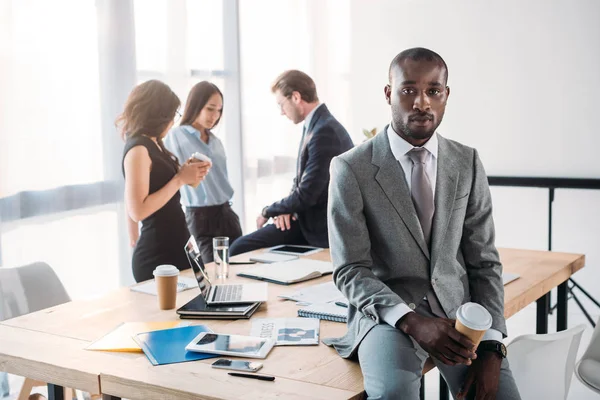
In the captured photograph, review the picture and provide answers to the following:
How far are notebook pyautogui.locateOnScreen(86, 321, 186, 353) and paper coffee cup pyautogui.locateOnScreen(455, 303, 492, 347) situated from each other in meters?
0.78

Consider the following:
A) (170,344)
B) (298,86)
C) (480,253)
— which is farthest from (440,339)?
(298,86)

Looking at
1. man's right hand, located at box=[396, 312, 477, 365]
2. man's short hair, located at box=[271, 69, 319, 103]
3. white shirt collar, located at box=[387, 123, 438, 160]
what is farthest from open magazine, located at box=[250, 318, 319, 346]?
man's short hair, located at box=[271, 69, 319, 103]

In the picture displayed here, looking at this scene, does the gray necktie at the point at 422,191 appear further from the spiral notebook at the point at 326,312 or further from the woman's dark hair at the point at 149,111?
the woman's dark hair at the point at 149,111

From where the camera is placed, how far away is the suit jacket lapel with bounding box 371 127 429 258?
1.74 metres

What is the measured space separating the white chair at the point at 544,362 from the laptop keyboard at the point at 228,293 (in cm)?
79

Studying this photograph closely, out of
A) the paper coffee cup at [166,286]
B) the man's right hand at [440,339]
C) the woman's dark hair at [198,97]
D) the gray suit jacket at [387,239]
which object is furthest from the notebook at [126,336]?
the woman's dark hair at [198,97]

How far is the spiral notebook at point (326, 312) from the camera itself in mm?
1957

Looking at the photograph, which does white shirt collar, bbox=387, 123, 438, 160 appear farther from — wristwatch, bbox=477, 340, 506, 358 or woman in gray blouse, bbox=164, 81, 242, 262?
woman in gray blouse, bbox=164, 81, 242, 262

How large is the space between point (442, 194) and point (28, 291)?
58.3 inches

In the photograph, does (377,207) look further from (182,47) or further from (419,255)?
(182,47)

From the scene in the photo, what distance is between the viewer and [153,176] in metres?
3.01

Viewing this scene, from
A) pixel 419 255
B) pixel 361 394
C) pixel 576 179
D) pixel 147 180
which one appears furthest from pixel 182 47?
pixel 361 394

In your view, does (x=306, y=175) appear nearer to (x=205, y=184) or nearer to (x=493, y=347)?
(x=205, y=184)

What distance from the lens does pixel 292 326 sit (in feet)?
6.21
